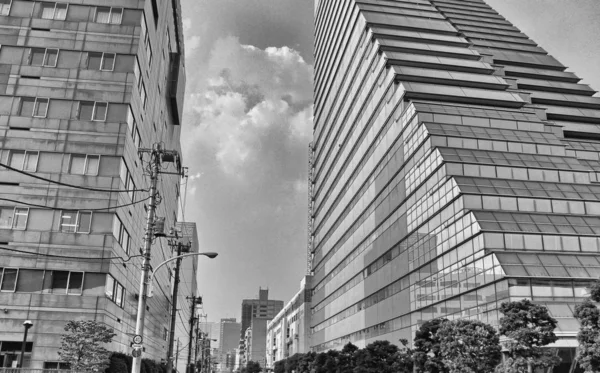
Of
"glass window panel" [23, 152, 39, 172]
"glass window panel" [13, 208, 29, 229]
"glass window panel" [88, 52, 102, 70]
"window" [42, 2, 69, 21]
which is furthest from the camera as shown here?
"window" [42, 2, 69, 21]

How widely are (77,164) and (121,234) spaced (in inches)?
243

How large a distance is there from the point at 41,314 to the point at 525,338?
29206mm

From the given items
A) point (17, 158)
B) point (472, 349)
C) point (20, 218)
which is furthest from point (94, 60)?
point (472, 349)

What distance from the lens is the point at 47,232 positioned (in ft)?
128

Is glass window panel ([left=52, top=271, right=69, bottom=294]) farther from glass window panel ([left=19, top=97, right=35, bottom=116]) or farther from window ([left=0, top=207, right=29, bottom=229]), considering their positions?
glass window panel ([left=19, top=97, right=35, bottom=116])

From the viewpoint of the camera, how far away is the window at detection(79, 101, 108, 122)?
42969 millimetres

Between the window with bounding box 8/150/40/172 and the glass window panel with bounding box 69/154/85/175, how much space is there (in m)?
2.40

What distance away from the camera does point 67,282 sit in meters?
38.3

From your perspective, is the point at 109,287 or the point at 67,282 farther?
the point at 109,287

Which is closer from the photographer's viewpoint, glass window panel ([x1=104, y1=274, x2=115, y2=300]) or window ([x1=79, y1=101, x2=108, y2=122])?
glass window panel ([x1=104, y1=274, x2=115, y2=300])

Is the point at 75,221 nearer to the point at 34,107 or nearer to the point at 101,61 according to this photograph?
the point at 34,107

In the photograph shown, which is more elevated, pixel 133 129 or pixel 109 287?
pixel 133 129

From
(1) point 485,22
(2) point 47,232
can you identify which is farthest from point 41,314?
(1) point 485,22

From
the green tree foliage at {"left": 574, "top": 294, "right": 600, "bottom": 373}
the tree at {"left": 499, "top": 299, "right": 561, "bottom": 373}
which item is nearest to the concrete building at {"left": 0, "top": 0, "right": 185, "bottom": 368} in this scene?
the tree at {"left": 499, "top": 299, "right": 561, "bottom": 373}
